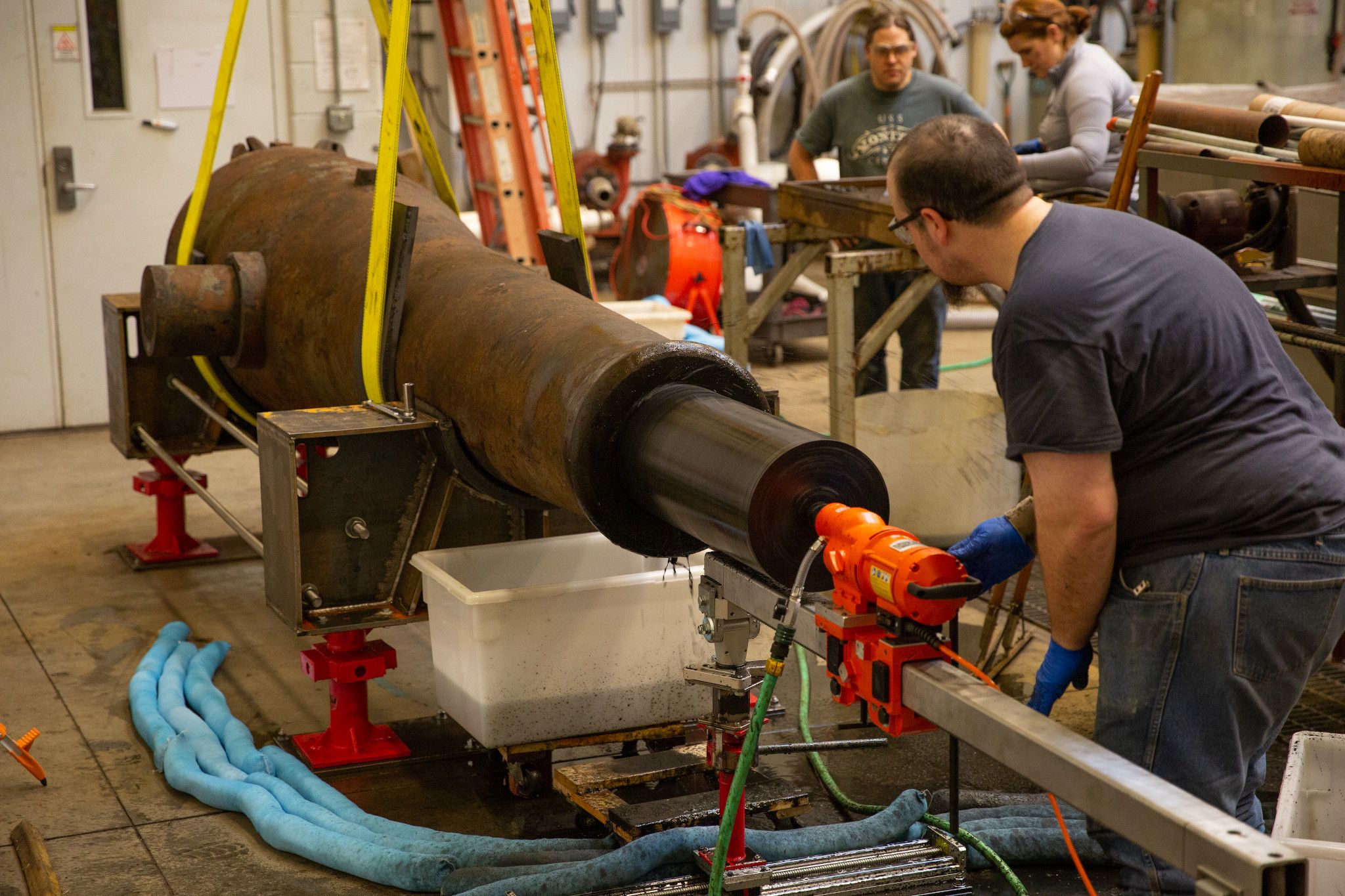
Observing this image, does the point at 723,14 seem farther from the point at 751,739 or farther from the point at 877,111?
the point at 751,739

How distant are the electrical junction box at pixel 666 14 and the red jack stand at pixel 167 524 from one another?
18.8ft

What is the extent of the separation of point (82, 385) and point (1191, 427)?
5.56 meters

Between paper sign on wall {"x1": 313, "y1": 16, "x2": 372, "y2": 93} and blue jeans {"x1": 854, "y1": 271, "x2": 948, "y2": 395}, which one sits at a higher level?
paper sign on wall {"x1": 313, "y1": 16, "x2": 372, "y2": 93}

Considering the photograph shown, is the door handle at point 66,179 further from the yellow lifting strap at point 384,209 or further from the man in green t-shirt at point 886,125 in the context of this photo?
the yellow lifting strap at point 384,209

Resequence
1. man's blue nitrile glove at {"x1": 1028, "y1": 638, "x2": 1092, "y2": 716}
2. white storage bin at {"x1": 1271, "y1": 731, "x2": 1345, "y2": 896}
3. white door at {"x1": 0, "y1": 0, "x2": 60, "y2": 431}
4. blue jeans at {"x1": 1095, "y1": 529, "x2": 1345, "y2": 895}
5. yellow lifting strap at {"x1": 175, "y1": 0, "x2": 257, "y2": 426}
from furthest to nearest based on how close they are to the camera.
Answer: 1. white door at {"x1": 0, "y1": 0, "x2": 60, "y2": 431}
2. yellow lifting strap at {"x1": 175, "y1": 0, "x2": 257, "y2": 426}
3. white storage bin at {"x1": 1271, "y1": 731, "x2": 1345, "y2": 896}
4. man's blue nitrile glove at {"x1": 1028, "y1": 638, "x2": 1092, "y2": 716}
5. blue jeans at {"x1": 1095, "y1": 529, "x2": 1345, "y2": 895}

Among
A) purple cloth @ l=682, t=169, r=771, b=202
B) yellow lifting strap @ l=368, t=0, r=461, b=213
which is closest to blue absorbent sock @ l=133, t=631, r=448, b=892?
yellow lifting strap @ l=368, t=0, r=461, b=213

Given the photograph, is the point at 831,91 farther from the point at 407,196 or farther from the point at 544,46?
the point at 544,46

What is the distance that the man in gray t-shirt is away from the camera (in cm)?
188

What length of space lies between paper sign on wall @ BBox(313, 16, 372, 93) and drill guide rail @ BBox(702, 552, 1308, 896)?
17.8 feet

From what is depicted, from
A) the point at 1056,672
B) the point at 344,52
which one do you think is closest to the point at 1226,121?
the point at 1056,672

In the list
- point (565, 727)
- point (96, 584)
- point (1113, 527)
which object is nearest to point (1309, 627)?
point (1113, 527)

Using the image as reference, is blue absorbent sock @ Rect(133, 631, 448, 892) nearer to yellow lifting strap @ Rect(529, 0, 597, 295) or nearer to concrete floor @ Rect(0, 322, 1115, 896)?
concrete floor @ Rect(0, 322, 1115, 896)

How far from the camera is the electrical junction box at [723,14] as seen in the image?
31.4 ft

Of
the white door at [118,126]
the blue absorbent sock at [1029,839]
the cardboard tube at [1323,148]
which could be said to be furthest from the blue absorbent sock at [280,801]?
the white door at [118,126]
